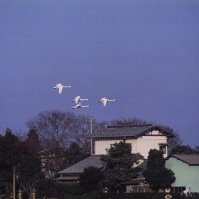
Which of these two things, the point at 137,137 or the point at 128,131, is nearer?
the point at 137,137

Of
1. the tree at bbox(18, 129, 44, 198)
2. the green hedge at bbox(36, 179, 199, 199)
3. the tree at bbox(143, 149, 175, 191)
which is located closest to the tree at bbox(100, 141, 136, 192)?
the green hedge at bbox(36, 179, 199, 199)

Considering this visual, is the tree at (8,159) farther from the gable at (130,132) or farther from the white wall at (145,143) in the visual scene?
the white wall at (145,143)

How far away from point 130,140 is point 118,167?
7.77 meters

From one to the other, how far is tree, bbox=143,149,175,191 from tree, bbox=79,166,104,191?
4.08 metres

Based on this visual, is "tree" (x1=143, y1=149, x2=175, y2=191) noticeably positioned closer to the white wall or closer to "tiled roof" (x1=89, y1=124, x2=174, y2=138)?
"tiled roof" (x1=89, y1=124, x2=174, y2=138)

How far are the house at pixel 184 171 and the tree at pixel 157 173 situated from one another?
497 millimetres

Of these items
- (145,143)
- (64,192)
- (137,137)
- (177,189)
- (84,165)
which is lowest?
(64,192)

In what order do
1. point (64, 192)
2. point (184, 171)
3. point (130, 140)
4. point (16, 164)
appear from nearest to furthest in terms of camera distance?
point (184, 171)
point (64, 192)
point (16, 164)
point (130, 140)

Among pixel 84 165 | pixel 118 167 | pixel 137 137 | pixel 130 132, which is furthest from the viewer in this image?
pixel 130 132

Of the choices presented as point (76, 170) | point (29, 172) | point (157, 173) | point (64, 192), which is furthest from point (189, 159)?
point (29, 172)

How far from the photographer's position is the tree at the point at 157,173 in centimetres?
4416

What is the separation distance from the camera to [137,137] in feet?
174

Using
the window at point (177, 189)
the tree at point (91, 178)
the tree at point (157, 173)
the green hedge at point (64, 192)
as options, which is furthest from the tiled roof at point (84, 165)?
the window at point (177, 189)

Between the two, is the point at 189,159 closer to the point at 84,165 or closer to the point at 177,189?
the point at 177,189
